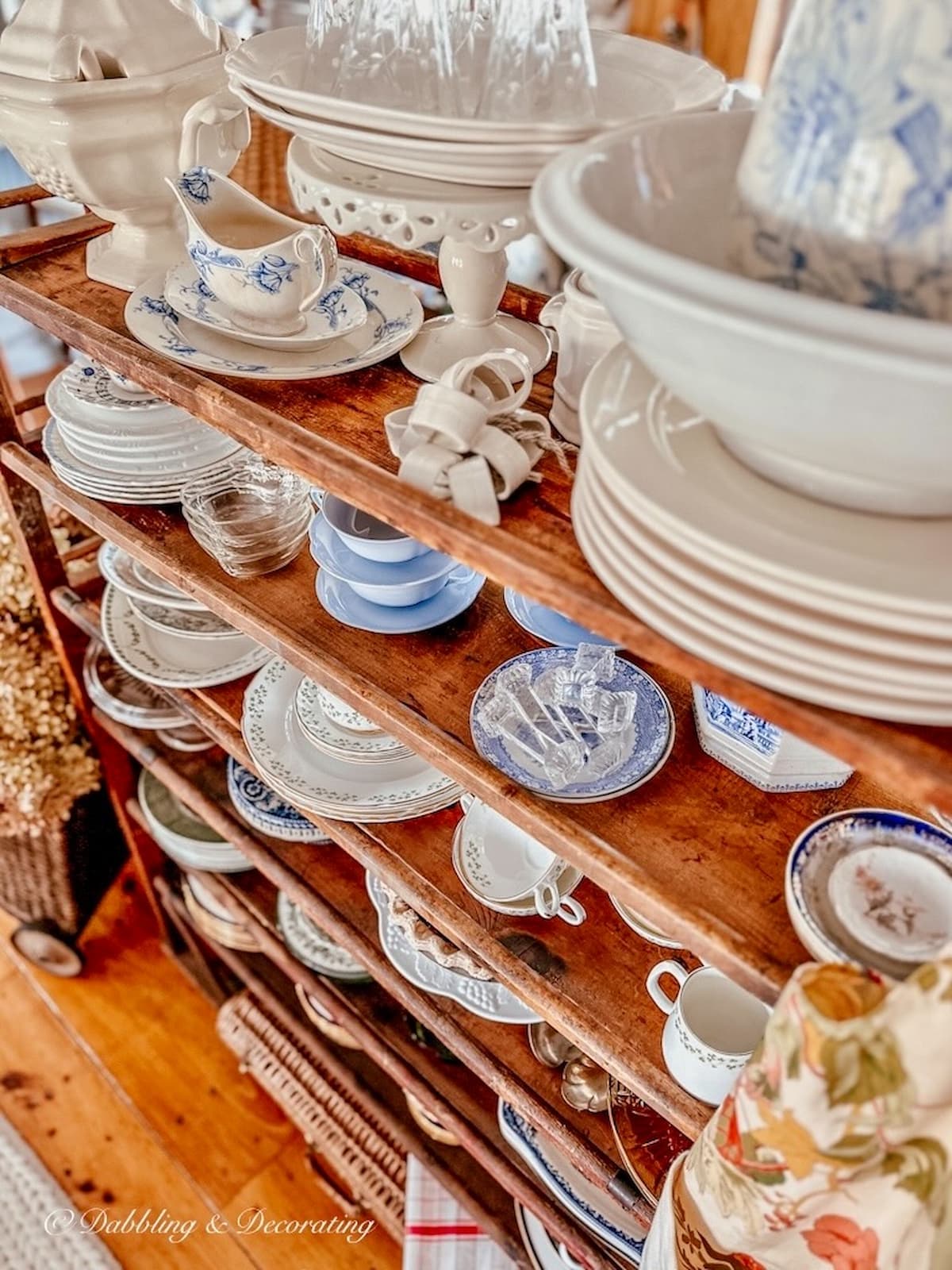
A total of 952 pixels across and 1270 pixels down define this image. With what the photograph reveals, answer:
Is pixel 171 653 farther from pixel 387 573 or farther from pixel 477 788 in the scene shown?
pixel 477 788

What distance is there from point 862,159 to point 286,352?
47 cm

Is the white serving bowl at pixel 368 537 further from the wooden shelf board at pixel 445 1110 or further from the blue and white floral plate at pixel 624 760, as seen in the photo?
the wooden shelf board at pixel 445 1110

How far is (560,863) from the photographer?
32.7 inches

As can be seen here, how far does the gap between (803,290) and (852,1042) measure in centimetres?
32

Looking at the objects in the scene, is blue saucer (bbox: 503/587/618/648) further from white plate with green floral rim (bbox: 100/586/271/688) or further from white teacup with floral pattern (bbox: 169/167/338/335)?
white plate with green floral rim (bbox: 100/586/271/688)

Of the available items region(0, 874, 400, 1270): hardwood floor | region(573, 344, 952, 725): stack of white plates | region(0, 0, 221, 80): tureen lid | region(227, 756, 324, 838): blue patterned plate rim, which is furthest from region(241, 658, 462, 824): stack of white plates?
region(0, 874, 400, 1270): hardwood floor

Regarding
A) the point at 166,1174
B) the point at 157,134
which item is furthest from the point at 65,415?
the point at 166,1174

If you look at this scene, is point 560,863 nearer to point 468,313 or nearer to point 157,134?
point 468,313

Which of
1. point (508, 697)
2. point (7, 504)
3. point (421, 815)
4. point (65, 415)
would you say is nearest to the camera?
point (508, 697)

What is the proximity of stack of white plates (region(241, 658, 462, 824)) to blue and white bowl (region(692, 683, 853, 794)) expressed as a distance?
283 mm

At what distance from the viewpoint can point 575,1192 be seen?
37.8 inches

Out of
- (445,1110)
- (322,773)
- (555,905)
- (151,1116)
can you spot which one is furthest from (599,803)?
(151,1116)

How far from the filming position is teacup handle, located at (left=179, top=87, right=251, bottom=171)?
0.79 m

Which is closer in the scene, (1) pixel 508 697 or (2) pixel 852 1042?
(2) pixel 852 1042
